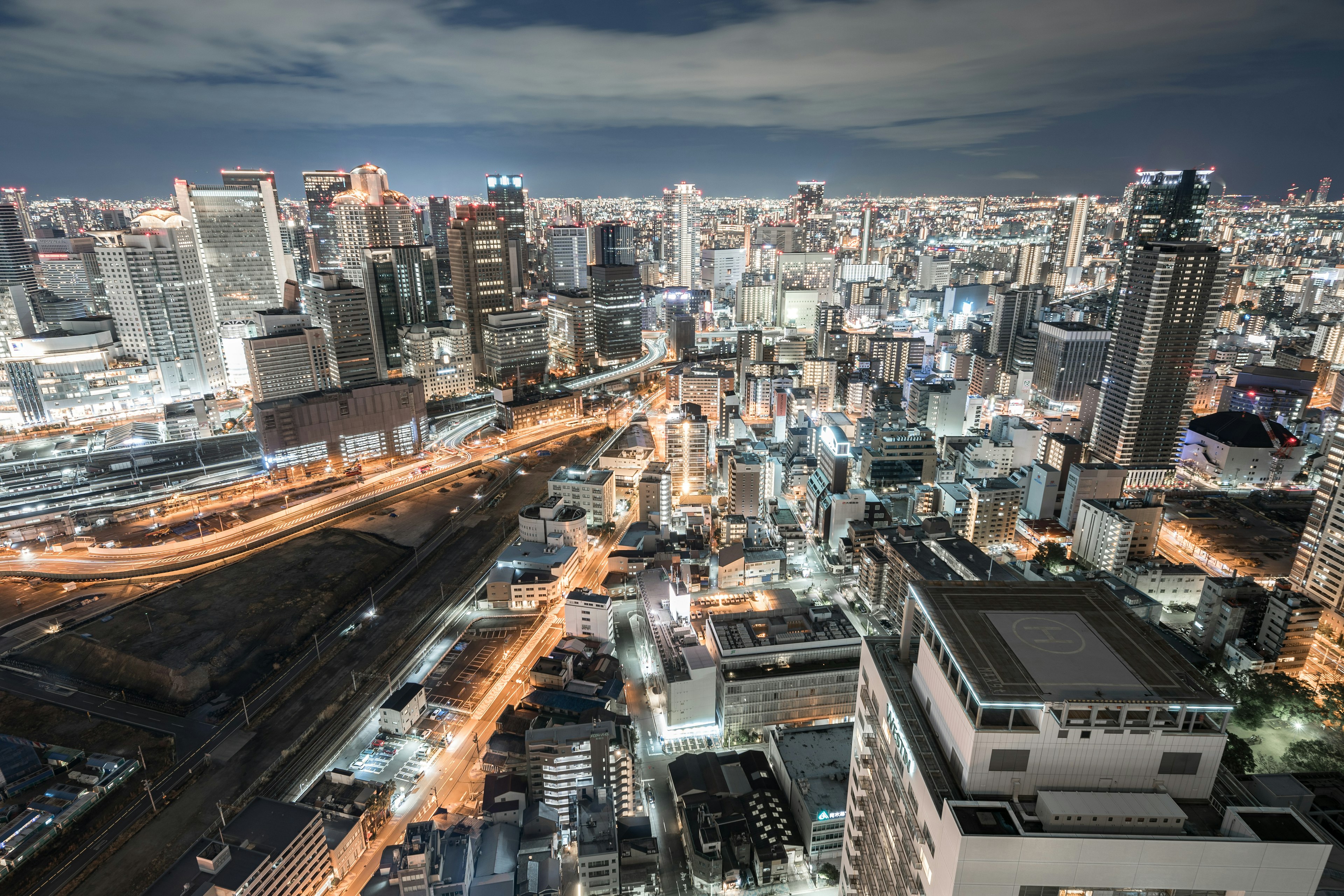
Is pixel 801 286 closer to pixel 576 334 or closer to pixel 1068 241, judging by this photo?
pixel 576 334

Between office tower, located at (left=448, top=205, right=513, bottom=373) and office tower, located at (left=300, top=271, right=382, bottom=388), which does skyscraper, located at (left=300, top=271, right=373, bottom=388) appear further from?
office tower, located at (left=448, top=205, right=513, bottom=373)

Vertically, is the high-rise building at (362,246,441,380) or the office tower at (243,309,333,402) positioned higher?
the high-rise building at (362,246,441,380)

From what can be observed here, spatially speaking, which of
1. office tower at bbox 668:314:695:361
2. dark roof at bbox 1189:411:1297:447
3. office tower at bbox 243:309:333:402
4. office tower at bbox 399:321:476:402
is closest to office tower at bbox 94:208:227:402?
office tower at bbox 243:309:333:402

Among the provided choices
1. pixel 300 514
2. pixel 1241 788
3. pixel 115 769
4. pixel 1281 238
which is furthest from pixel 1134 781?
pixel 1281 238

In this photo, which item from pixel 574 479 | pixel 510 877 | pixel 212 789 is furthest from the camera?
pixel 574 479

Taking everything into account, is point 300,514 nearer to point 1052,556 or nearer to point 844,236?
point 1052,556

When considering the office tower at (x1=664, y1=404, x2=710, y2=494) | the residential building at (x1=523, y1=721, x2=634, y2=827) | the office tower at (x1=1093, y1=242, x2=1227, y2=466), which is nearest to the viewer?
the residential building at (x1=523, y1=721, x2=634, y2=827)
